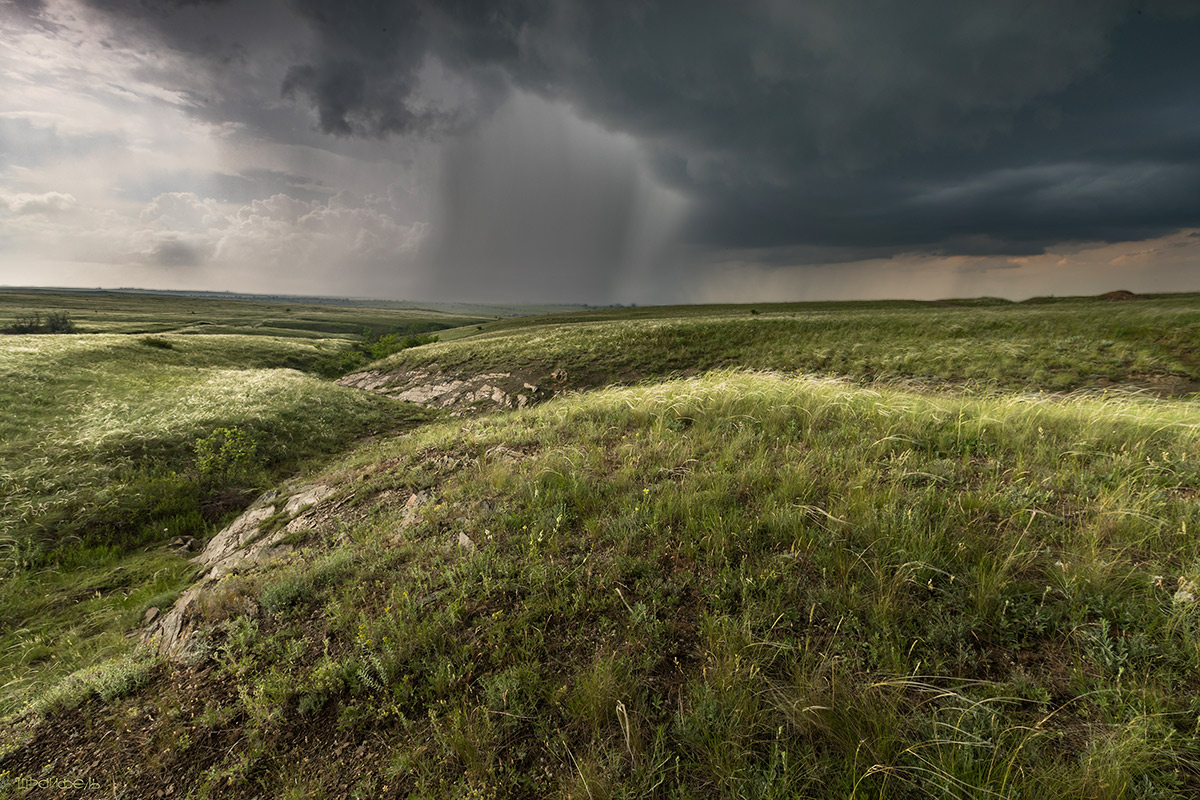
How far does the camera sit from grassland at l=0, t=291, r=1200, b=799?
2.67 metres

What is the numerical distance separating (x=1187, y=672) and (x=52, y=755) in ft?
28.2

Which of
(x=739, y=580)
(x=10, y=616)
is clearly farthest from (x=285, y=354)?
(x=739, y=580)

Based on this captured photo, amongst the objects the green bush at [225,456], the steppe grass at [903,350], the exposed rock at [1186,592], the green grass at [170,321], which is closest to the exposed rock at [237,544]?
the green bush at [225,456]

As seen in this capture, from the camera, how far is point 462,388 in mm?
26734

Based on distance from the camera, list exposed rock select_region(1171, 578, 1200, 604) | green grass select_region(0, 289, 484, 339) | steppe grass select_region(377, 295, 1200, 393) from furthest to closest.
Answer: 1. green grass select_region(0, 289, 484, 339)
2. steppe grass select_region(377, 295, 1200, 393)
3. exposed rock select_region(1171, 578, 1200, 604)

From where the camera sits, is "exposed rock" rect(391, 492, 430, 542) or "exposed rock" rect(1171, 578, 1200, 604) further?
"exposed rock" rect(391, 492, 430, 542)

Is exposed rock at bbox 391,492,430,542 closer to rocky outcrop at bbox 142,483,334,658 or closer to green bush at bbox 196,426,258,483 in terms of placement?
rocky outcrop at bbox 142,483,334,658

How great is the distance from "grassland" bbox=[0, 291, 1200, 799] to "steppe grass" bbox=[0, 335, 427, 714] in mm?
153

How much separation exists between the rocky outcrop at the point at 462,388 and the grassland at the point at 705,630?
1583cm

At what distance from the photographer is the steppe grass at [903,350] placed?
18586mm

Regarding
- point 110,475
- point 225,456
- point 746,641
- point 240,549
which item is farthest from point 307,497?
point 746,641

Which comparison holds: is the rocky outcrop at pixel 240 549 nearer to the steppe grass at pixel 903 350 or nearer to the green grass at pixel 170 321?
the steppe grass at pixel 903 350

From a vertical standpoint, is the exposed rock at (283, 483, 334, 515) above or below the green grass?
below

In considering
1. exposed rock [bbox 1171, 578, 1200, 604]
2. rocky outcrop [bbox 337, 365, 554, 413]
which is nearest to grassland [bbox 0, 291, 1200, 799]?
exposed rock [bbox 1171, 578, 1200, 604]
